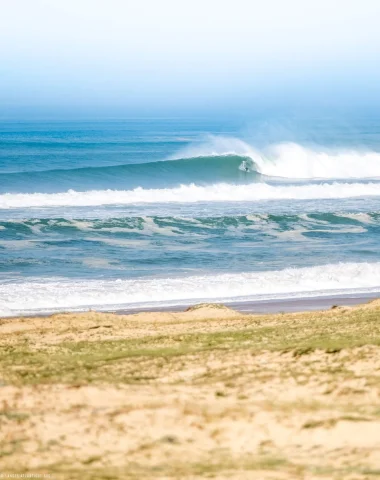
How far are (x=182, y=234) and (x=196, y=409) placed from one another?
14470 mm

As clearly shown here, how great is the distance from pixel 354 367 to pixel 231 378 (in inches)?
33.3

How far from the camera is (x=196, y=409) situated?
450cm

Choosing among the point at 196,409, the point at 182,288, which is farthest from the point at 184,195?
the point at 196,409

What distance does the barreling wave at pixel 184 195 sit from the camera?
1043 inches

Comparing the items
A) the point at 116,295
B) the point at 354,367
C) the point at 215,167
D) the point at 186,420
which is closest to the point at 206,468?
the point at 186,420

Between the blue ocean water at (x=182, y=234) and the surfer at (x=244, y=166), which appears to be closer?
the blue ocean water at (x=182, y=234)

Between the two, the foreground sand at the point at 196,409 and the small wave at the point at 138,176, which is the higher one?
the small wave at the point at 138,176

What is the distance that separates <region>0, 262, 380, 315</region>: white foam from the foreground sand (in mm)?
5537

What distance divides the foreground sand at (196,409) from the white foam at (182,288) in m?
5.54

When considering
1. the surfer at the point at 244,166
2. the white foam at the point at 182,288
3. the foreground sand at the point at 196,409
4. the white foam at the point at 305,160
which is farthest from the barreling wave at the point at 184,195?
the foreground sand at the point at 196,409

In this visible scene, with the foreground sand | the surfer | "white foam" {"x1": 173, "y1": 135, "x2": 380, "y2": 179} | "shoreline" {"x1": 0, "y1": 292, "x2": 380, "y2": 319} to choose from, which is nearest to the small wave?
the surfer

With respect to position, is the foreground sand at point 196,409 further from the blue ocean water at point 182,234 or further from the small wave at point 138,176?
the small wave at point 138,176

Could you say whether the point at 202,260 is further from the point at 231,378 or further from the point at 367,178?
the point at 367,178

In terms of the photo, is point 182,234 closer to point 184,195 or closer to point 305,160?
point 184,195
